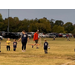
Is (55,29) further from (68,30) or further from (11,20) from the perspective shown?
(11,20)

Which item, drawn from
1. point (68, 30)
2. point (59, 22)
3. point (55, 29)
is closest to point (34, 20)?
point (55, 29)

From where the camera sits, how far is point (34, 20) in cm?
6825

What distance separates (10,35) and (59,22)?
65437mm

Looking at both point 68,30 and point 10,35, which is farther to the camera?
point 68,30

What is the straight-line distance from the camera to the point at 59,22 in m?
106

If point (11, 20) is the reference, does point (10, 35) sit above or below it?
below

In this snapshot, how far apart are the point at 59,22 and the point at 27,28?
41109mm

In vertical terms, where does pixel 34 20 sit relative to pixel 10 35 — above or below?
above

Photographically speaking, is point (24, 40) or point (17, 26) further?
point (17, 26)
